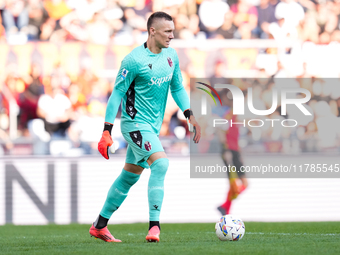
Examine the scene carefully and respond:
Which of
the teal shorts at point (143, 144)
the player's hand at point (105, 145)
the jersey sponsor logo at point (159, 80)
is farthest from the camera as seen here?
the jersey sponsor logo at point (159, 80)

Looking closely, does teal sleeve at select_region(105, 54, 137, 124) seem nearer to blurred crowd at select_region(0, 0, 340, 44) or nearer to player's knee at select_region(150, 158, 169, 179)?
player's knee at select_region(150, 158, 169, 179)

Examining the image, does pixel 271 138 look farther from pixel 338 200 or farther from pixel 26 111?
pixel 26 111

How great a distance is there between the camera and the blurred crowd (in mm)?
12297

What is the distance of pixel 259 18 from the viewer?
1293 centimetres

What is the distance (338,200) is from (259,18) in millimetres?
5588

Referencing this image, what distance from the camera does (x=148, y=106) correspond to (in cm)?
449

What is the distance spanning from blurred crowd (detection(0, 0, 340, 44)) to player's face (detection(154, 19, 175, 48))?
27.2 feet

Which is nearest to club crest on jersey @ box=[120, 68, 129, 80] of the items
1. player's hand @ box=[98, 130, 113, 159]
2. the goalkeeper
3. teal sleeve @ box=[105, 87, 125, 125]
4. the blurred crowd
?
the goalkeeper

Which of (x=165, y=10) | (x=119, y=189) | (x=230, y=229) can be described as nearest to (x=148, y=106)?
(x=119, y=189)

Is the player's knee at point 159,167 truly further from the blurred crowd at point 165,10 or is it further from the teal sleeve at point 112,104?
the blurred crowd at point 165,10

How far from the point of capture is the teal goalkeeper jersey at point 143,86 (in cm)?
438

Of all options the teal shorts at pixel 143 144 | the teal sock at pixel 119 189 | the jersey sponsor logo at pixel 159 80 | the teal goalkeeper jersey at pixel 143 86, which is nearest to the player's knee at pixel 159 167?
the teal shorts at pixel 143 144

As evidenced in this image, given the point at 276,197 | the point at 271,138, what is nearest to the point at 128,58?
the point at 276,197

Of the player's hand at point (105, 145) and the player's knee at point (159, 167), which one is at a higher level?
the player's hand at point (105, 145)
